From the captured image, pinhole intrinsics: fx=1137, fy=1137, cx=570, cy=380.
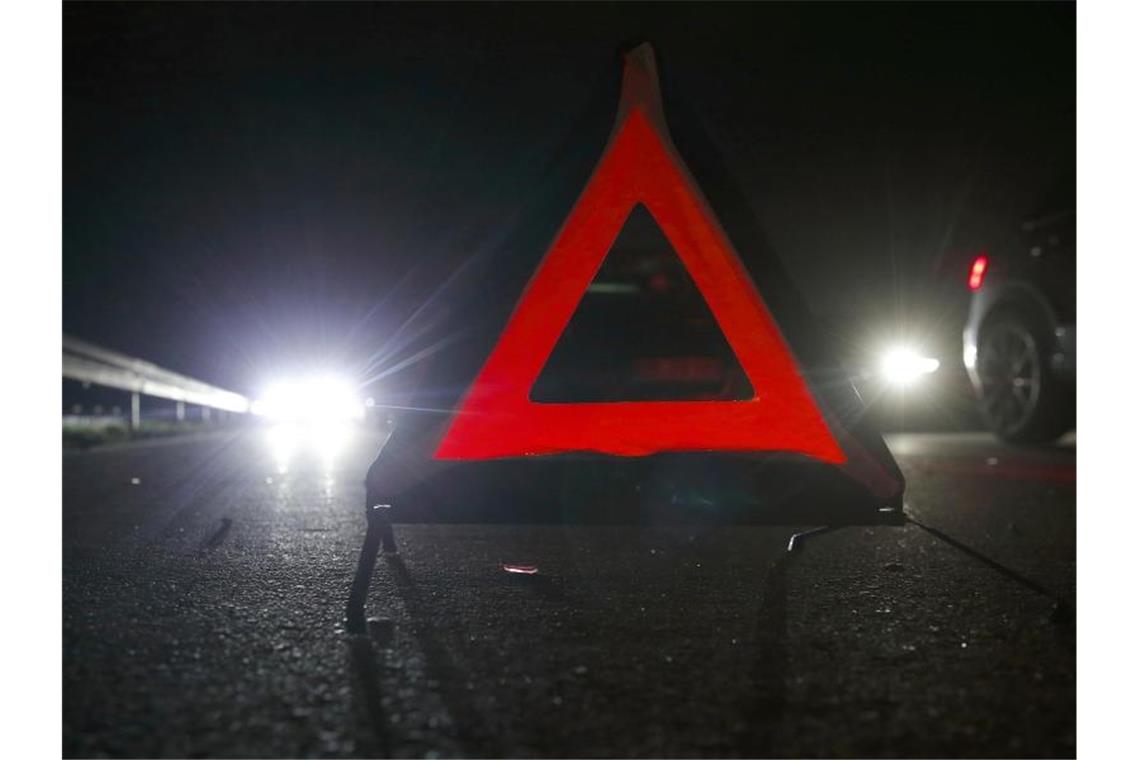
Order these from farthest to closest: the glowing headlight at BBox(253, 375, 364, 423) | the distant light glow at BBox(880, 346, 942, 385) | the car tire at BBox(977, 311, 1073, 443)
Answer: the glowing headlight at BBox(253, 375, 364, 423) < the distant light glow at BBox(880, 346, 942, 385) < the car tire at BBox(977, 311, 1073, 443)

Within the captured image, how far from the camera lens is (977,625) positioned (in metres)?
3.33

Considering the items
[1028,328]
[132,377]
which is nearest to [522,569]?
[1028,328]

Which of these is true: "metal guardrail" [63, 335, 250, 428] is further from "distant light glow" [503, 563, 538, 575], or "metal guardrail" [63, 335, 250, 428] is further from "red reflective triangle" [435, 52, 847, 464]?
"red reflective triangle" [435, 52, 847, 464]

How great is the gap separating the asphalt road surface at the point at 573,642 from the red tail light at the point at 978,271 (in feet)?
15.1

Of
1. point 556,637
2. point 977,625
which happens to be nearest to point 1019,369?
point 977,625

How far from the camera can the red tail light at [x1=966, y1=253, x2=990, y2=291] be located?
9996 mm

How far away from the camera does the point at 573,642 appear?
10.3 ft

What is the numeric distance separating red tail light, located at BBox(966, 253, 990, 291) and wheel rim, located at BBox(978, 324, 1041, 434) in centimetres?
48

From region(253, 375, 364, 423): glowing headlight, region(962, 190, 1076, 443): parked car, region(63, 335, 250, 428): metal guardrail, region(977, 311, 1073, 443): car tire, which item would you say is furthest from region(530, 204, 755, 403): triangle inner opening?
region(253, 375, 364, 423): glowing headlight

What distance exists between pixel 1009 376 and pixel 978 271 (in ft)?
3.24

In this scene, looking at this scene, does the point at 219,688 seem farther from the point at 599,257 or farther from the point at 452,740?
the point at 599,257

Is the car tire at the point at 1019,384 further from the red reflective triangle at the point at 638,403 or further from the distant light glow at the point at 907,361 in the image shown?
the red reflective triangle at the point at 638,403

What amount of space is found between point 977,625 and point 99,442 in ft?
41.5

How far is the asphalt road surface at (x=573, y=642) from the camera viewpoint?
2344 millimetres
